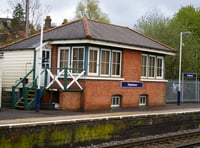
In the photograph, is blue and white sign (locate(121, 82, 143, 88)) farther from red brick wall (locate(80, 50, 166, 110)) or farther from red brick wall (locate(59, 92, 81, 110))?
red brick wall (locate(59, 92, 81, 110))

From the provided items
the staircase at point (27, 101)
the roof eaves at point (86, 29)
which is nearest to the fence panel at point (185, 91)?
the roof eaves at point (86, 29)

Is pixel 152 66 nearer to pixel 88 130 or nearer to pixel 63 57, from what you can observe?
pixel 63 57

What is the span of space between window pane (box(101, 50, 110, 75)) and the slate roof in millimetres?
745

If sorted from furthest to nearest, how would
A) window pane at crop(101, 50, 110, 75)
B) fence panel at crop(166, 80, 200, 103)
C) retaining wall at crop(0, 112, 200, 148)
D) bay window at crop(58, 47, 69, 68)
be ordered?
fence panel at crop(166, 80, 200, 103), window pane at crop(101, 50, 110, 75), bay window at crop(58, 47, 69, 68), retaining wall at crop(0, 112, 200, 148)

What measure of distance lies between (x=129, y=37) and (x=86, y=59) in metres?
4.45

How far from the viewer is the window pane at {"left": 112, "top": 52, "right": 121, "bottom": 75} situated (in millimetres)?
20797

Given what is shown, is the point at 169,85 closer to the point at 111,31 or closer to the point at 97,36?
the point at 111,31

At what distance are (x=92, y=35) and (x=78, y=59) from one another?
1.39 metres

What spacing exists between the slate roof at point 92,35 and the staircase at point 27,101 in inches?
95.9

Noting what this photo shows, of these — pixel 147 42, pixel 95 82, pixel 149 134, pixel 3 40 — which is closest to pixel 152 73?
pixel 147 42

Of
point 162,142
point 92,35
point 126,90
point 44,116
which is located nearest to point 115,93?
point 126,90

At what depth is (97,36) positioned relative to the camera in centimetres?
1941

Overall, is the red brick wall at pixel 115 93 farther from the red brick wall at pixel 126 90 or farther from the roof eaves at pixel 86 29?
the roof eaves at pixel 86 29

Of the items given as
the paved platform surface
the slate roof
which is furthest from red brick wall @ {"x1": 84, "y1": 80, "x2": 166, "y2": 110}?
the slate roof
